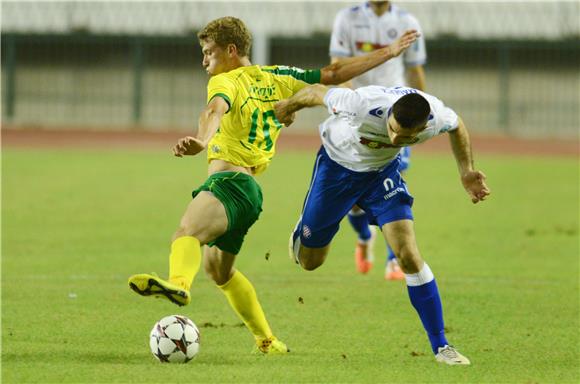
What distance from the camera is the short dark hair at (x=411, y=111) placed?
6.66 metres

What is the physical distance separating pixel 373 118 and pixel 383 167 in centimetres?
58

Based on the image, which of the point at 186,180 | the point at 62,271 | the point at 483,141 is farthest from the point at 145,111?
the point at 62,271

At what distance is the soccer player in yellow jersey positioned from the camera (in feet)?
22.9

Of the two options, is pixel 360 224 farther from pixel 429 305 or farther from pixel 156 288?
pixel 156 288

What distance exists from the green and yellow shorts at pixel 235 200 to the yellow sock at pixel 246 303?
31 centimetres

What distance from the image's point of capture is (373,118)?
727cm

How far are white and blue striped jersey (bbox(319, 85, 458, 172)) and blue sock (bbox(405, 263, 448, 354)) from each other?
2.85ft

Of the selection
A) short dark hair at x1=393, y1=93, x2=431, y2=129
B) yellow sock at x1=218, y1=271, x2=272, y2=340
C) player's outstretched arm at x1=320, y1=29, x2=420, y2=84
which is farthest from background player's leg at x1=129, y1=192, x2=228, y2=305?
player's outstretched arm at x1=320, y1=29, x2=420, y2=84

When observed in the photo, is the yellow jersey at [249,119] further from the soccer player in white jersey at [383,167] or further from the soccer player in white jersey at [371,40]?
the soccer player in white jersey at [371,40]

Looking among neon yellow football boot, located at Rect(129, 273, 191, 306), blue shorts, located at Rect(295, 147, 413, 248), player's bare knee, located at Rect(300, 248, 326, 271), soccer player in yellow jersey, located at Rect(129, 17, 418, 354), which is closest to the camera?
neon yellow football boot, located at Rect(129, 273, 191, 306)

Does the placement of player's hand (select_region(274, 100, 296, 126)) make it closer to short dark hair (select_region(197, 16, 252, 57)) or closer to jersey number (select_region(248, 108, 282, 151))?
jersey number (select_region(248, 108, 282, 151))

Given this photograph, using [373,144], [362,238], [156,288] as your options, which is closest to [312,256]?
[373,144]

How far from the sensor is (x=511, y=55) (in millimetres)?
37062

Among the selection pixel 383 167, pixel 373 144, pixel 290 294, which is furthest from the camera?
pixel 290 294
